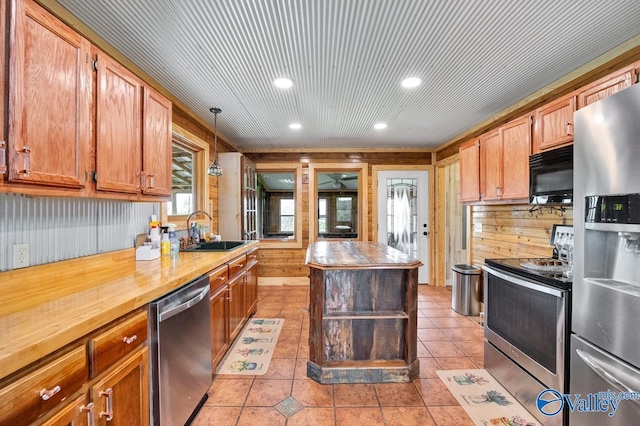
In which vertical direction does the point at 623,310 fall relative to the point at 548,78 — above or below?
below

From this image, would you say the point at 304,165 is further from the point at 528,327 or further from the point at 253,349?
the point at 528,327

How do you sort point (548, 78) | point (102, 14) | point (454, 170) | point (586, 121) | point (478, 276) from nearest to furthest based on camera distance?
point (586, 121) < point (102, 14) < point (548, 78) < point (478, 276) < point (454, 170)

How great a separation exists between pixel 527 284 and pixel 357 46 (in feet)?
6.54

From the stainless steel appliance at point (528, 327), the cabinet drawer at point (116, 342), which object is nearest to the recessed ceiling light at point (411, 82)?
the stainless steel appliance at point (528, 327)

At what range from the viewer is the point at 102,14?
5.49 ft

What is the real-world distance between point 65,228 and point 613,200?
297 centimetres

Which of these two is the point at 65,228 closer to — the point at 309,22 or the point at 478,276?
the point at 309,22

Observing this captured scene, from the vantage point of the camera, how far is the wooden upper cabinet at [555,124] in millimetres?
2018

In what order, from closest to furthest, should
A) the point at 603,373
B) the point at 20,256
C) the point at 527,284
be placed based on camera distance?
the point at 603,373
the point at 20,256
the point at 527,284

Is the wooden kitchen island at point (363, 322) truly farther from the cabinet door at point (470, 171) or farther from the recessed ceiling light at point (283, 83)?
the recessed ceiling light at point (283, 83)

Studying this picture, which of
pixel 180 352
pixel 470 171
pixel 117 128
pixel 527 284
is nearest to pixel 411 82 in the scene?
pixel 470 171

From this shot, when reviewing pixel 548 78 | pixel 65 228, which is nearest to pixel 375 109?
pixel 548 78

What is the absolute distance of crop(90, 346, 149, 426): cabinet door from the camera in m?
1.11

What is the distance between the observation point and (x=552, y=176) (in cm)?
206
